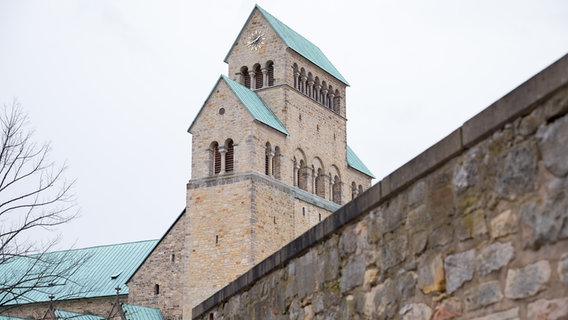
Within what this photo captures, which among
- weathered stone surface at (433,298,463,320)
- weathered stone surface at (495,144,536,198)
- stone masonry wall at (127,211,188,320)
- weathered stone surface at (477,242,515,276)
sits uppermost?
stone masonry wall at (127,211,188,320)

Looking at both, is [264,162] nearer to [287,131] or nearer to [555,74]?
[287,131]

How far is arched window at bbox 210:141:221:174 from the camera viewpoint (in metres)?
43.4

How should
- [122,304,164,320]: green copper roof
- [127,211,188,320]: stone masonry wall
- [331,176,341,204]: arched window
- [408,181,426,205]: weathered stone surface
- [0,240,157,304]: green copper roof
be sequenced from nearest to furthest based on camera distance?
1. [408,181,426,205]: weathered stone surface
2. [122,304,164,320]: green copper roof
3. [127,211,188,320]: stone masonry wall
4. [331,176,341,204]: arched window
5. [0,240,157,304]: green copper roof

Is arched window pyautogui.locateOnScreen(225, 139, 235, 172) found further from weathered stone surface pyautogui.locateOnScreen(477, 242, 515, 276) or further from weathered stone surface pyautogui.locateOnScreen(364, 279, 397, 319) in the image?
weathered stone surface pyautogui.locateOnScreen(477, 242, 515, 276)

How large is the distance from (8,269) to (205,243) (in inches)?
1025

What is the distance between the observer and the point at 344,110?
170 ft

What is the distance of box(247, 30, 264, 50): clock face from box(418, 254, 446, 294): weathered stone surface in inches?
1695

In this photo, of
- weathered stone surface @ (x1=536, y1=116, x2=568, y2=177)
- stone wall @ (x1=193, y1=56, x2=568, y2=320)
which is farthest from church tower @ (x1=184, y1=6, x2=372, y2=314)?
weathered stone surface @ (x1=536, y1=116, x2=568, y2=177)

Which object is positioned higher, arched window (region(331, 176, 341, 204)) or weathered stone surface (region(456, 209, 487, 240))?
arched window (region(331, 176, 341, 204))

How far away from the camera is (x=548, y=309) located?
4.34 metres

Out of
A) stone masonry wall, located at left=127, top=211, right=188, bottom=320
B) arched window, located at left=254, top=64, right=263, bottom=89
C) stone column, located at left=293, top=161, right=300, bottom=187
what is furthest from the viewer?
arched window, located at left=254, top=64, right=263, bottom=89

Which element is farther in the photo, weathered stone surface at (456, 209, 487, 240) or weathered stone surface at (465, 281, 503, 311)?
weathered stone surface at (456, 209, 487, 240)

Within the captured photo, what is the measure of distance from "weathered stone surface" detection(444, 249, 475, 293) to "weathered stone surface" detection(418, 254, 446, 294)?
6cm

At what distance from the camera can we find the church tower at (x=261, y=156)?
4166cm
